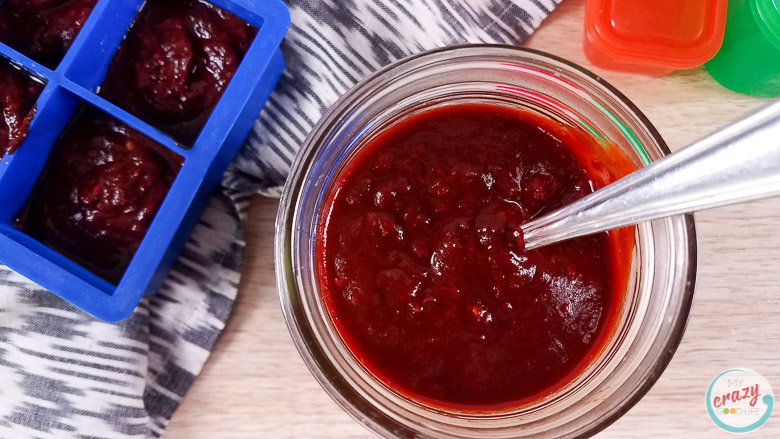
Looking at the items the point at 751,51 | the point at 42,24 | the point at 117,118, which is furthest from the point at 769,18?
the point at 42,24

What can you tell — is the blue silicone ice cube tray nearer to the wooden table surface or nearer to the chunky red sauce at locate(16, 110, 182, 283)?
the chunky red sauce at locate(16, 110, 182, 283)

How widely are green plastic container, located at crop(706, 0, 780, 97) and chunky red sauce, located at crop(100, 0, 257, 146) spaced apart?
0.88 metres

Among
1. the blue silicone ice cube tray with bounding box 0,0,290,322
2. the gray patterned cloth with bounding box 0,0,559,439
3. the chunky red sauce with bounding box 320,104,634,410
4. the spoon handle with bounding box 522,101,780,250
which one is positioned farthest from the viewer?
the gray patterned cloth with bounding box 0,0,559,439

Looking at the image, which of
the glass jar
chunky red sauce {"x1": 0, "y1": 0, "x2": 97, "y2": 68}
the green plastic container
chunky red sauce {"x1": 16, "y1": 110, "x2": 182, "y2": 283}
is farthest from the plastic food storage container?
chunky red sauce {"x1": 0, "y1": 0, "x2": 97, "y2": 68}

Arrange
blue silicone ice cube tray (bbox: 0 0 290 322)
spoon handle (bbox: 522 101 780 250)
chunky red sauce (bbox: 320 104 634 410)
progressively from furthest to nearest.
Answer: blue silicone ice cube tray (bbox: 0 0 290 322) → chunky red sauce (bbox: 320 104 634 410) → spoon handle (bbox: 522 101 780 250)

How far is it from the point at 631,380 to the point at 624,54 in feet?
1.91

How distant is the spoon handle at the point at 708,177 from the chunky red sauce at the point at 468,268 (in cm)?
20

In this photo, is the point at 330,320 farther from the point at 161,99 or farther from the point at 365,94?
the point at 161,99

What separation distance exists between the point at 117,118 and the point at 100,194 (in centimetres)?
14

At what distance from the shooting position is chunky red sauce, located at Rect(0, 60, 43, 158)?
3.69 feet

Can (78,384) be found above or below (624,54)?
below

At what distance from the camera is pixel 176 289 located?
1266 millimetres

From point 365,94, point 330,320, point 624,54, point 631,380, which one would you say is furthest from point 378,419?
point 624,54

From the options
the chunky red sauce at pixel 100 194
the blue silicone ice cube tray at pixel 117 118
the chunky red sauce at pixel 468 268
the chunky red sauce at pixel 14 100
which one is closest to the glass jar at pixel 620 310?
the chunky red sauce at pixel 468 268
